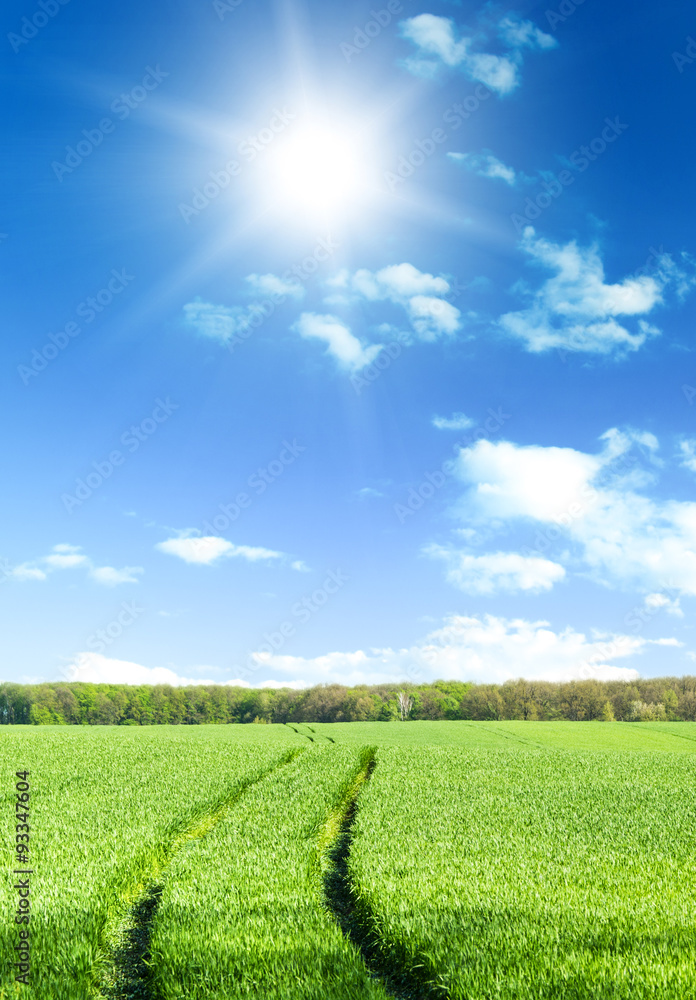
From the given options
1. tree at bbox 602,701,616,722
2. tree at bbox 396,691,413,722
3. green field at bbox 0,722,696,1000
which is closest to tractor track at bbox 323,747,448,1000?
green field at bbox 0,722,696,1000

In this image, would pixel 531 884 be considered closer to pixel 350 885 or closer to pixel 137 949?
pixel 350 885

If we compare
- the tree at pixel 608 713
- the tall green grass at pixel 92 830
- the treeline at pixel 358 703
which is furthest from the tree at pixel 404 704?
the tall green grass at pixel 92 830

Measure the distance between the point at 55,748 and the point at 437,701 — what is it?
3230 inches

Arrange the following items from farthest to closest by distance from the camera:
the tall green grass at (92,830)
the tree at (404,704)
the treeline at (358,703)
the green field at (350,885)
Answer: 1. the tree at (404,704)
2. the treeline at (358,703)
3. the tall green grass at (92,830)
4. the green field at (350,885)

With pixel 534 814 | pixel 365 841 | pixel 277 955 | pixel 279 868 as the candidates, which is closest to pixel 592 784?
pixel 534 814

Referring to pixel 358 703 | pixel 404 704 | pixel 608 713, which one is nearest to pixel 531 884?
pixel 404 704

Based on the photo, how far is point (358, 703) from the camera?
98.2 metres

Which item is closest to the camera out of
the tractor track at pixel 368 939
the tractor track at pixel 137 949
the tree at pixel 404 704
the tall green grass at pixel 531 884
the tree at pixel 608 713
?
the tall green grass at pixel 531 884

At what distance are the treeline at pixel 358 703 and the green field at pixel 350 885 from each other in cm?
7772

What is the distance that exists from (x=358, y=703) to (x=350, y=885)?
9152 centimetres

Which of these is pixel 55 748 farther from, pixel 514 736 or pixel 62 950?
pixel 514 736

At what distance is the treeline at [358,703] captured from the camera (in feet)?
309

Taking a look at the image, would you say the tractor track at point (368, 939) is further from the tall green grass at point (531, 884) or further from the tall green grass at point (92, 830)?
the tall green grass at point (92, 830)

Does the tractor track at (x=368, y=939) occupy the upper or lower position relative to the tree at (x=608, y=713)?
upper
